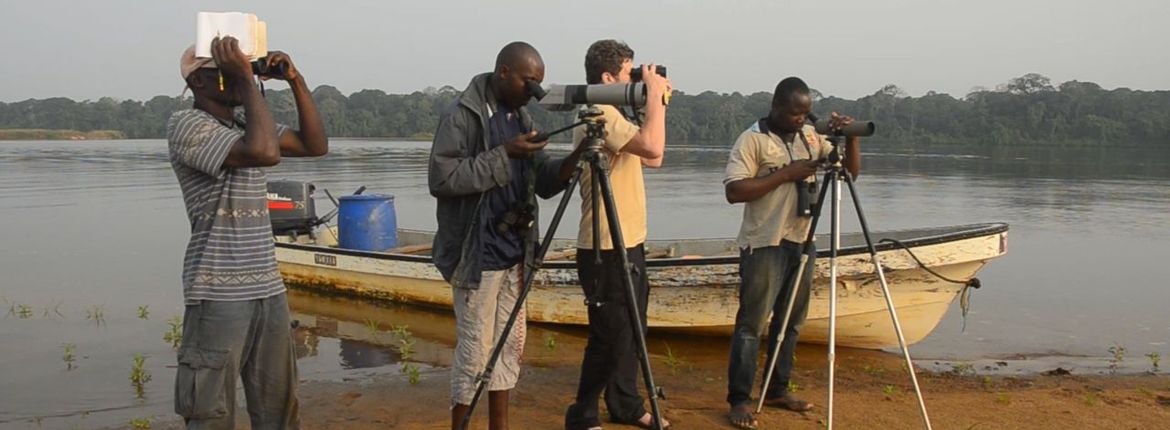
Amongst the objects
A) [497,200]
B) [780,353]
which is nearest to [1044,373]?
[780,353]

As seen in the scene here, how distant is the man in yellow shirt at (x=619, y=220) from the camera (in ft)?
12.6

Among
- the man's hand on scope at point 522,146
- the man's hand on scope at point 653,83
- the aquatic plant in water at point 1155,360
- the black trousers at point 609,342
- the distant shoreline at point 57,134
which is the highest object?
the distant shoreline at point 57,134

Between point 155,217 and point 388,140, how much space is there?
76420mm

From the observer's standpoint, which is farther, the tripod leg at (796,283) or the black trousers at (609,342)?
the tripod leg at (796,283)

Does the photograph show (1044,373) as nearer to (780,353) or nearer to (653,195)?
(780,353)

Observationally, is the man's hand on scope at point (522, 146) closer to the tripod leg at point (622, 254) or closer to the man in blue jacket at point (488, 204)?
the man in blue jacket at point (488, 204)

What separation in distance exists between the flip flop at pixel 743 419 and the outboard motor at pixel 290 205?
709cm

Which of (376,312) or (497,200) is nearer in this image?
(497,200)

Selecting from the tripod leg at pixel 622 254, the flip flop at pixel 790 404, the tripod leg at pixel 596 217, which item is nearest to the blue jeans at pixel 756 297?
the flip flop at pixel 790 404

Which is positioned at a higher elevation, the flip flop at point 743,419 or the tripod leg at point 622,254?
the tripod leg at point 622,254

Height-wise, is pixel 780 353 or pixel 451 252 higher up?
pixel 451 252

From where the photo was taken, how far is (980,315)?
989 centimetres

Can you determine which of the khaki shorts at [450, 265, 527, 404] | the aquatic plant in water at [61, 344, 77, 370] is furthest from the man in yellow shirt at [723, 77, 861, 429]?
the aquatic plant in water at [61, 344, 77, 370]

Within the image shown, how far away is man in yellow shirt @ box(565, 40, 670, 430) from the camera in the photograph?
12.6 feet
